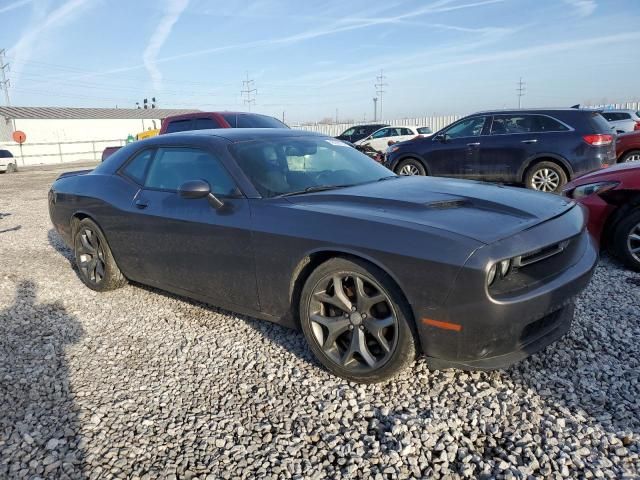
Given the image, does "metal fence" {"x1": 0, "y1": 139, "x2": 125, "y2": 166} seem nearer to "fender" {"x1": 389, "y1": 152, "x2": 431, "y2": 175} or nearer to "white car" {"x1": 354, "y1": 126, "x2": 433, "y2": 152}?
"white car" {"x1": 354, "y1": 126, "x2": 433, "y2": 152}

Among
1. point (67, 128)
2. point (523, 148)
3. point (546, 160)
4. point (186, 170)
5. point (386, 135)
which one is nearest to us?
point (186, 170)

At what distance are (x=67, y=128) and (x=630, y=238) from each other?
5808 centimetres

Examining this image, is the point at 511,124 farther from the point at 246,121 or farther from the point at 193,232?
the point at 193,232

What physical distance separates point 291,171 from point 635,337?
2542 mm

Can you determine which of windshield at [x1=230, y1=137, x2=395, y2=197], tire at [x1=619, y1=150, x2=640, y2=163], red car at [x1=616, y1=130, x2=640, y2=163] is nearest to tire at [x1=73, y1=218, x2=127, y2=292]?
windshield at [x1=230, y1=137, x2=395, y2=197]

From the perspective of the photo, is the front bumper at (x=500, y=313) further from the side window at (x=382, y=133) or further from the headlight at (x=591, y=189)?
the side window at (x=382, y=133)

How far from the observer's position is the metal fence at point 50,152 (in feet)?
120

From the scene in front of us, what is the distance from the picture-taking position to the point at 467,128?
9039mm

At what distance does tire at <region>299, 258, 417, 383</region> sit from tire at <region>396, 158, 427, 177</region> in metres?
7.16

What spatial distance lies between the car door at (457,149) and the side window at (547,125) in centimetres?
90

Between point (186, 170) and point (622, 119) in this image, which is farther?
point (622, 119)

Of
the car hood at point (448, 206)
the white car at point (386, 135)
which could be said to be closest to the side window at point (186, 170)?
the car hood at point (448, 206)

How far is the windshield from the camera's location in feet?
11.0

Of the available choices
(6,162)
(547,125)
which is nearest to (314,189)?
(547,125)
